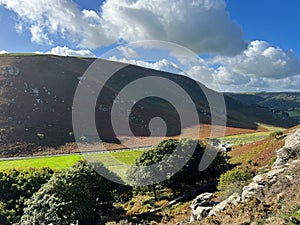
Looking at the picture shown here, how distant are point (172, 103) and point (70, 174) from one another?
126 m

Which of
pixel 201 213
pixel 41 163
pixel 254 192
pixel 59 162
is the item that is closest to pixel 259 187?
pixel 254 192

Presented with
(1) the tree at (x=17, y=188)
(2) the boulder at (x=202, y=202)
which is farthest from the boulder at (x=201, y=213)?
(1) the tree at (x=17, y=188)

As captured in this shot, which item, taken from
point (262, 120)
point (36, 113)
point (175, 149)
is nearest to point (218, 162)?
point (175, 149)

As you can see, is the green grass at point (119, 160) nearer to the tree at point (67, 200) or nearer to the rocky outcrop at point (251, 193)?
the tree at point (67, 200)

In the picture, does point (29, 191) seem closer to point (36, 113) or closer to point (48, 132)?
point (48, 132)

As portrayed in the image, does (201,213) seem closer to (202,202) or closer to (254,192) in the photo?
(202,202)

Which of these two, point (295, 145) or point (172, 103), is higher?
point (172, 103)

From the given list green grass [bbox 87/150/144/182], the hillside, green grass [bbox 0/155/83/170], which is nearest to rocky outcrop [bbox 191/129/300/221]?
green grass [bbox 87/150/144/182]

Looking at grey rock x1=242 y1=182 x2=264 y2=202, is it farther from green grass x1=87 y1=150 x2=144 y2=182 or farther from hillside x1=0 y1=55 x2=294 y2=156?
hillside x1=0 y1=55 x2=294 y2=156

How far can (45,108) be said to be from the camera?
328ft

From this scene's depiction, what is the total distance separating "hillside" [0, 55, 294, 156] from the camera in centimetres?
8238

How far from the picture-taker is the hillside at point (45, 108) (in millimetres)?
82375

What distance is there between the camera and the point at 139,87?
152250 millimetres

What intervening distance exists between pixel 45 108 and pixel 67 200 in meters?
80.8
